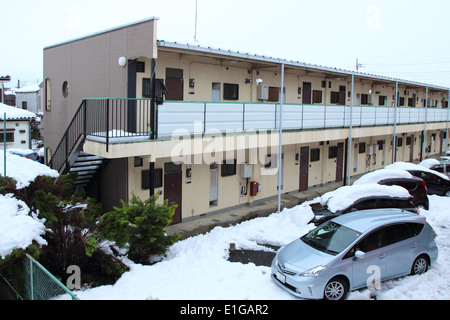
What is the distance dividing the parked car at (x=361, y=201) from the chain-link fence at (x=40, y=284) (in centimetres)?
829

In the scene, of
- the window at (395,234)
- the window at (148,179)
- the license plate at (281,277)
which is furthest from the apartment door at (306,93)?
the license plate at (281,277)

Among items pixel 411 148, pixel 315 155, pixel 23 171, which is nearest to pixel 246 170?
pixel 315 155

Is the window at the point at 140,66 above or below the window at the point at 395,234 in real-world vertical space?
above

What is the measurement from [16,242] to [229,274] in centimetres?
437

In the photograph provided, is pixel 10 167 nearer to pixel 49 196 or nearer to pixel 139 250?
pixel 49 196

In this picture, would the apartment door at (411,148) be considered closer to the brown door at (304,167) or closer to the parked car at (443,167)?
the parked car at (443,167)

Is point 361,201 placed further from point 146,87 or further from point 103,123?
point 103,123

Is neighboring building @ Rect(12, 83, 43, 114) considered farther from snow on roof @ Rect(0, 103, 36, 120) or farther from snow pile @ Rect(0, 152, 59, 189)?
snow pile @ Rect(0, 152, 59, 189)

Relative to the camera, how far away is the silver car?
7691 mm

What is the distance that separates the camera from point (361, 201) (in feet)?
41.4

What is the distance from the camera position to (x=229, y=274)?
8.83 metres

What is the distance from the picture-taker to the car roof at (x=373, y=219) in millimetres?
8719

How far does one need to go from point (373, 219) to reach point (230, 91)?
312 inches

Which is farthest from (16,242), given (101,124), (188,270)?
(101,124)
